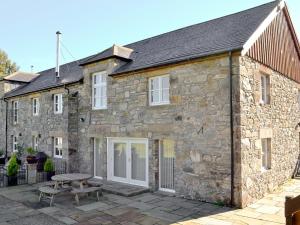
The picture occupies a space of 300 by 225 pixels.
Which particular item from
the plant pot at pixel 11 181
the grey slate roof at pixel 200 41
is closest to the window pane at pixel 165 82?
the grey slate roof at pixel 200 41

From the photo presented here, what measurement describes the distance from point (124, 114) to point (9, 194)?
215 inches

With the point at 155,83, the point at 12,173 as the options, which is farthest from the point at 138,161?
the point at 12,173

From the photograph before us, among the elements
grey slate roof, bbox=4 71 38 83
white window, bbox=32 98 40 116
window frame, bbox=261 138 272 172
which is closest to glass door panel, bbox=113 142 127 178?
window frame, bbox=261 138 272 172

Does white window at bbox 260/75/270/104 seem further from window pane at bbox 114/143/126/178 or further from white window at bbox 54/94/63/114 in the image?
white window at bbox 54/94/63/114

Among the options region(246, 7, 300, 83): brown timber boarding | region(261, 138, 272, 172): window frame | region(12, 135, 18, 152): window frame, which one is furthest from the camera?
region(12, 135, 18, 152): window frame

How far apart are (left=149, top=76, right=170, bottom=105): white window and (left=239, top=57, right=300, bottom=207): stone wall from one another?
2.89 metres

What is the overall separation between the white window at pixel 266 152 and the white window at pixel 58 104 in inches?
412

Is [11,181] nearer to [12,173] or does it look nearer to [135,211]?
[12,173]

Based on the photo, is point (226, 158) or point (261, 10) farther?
point (261, 10)

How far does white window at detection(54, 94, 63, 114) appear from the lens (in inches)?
574

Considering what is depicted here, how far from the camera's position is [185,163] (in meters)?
9.05

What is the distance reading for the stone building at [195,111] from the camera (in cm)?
822

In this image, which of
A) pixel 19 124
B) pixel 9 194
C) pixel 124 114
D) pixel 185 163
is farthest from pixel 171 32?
A: pixel 19 124

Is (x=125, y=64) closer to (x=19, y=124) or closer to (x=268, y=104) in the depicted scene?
(x=268, y=104)
